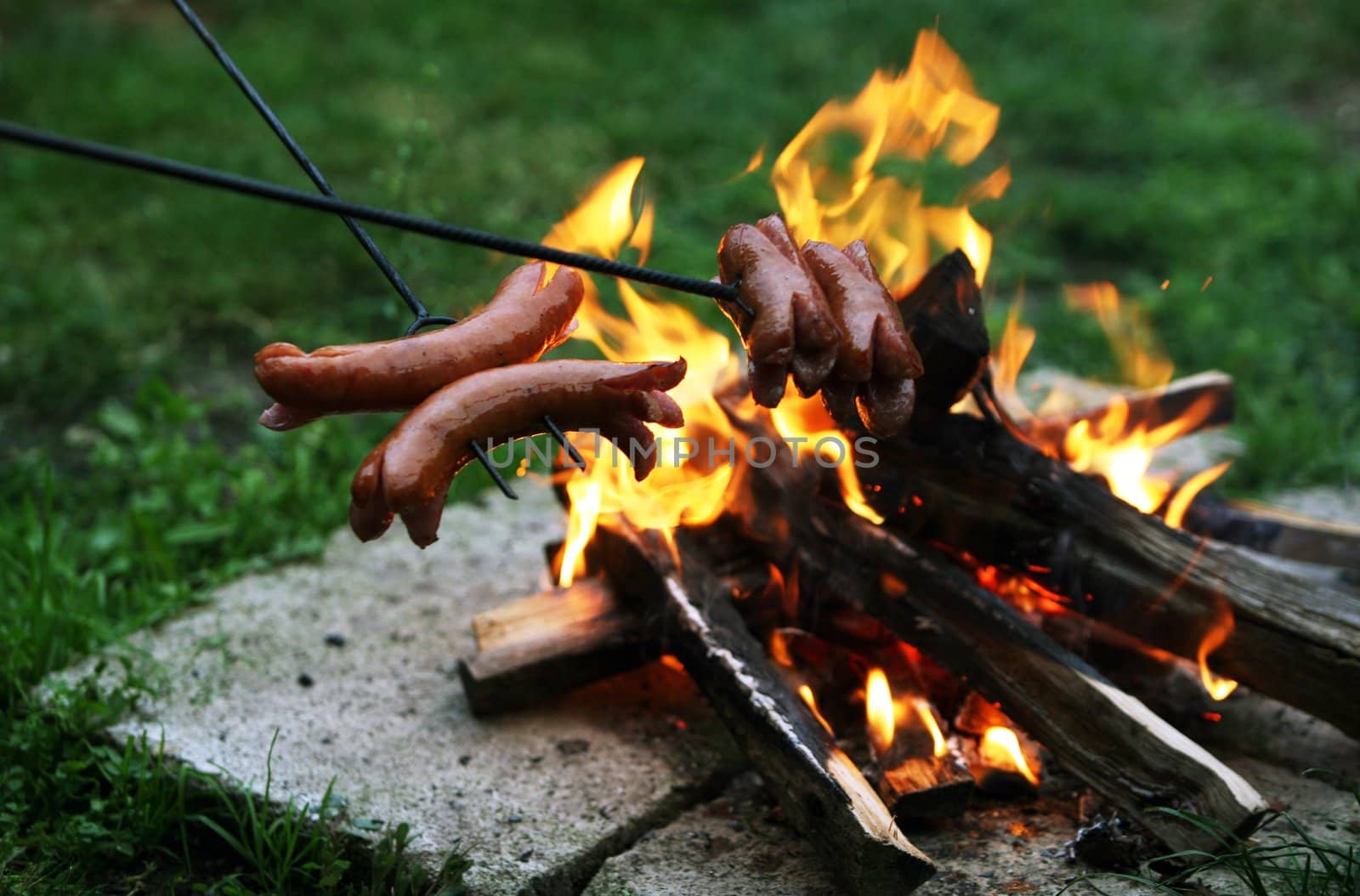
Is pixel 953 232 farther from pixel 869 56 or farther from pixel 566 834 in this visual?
pixel 869 56

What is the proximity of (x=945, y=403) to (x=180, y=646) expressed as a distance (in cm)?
202

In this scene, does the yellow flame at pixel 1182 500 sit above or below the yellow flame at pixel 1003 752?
above

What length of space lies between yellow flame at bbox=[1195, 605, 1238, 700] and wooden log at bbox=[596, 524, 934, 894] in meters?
0.80

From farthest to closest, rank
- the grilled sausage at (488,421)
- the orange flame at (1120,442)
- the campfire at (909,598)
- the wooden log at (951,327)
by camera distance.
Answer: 1. the orange flame at (1120,442)
2. the wooden log at (951,327)
3. the campfire at (909,598)
4. the grilled sausage at (488,421)

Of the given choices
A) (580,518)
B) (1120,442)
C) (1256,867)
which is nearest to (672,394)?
(580,518)

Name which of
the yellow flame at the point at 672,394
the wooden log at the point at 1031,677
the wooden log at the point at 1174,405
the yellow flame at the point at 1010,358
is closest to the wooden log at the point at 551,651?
the yellow flame at the point at 672,394

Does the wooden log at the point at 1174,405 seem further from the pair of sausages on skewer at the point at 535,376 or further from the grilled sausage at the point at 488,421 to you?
the grilled sausage at the point at 488,421

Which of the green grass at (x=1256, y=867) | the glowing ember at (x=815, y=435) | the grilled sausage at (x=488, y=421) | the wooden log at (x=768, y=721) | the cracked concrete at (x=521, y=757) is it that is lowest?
the cracked concrete at (x=521, y=757)

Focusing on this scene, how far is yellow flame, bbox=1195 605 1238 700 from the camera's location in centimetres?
241

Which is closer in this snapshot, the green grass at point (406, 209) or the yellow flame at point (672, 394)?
the yellow flame at point (672, 394)

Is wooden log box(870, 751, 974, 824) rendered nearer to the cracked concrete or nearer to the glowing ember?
the cracked concrete

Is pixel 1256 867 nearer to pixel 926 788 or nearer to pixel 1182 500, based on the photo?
pixel 926 788

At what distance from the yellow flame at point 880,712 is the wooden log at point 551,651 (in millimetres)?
517

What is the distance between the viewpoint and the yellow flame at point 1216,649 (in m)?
2.41
